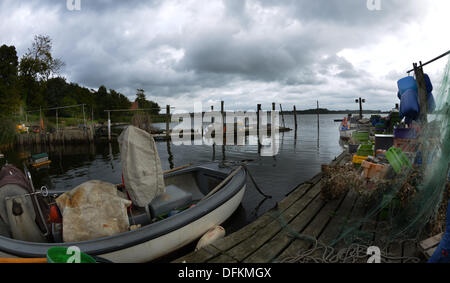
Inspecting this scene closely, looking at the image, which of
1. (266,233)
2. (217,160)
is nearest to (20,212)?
(266,233)

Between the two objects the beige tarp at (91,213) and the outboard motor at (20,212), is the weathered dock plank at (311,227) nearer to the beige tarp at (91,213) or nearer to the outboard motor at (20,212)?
the beige tarp at (91,213)

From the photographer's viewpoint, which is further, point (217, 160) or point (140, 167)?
point (217, 160)

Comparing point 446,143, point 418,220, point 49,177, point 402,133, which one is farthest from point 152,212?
point 49,177

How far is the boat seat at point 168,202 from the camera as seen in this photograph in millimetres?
4820

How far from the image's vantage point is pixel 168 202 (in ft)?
16.5

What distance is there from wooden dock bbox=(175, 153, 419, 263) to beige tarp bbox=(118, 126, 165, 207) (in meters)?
1.67

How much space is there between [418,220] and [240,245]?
282 centimetres

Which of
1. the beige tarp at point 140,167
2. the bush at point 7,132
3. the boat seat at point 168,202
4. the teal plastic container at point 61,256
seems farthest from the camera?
the bush at point 7,132

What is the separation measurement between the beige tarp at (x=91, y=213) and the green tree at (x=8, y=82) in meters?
30.7

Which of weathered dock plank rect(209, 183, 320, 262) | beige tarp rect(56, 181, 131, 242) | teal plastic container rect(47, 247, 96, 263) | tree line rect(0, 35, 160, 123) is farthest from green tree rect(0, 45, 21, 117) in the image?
weathered dock plank rect(209, 183, 320, 262)

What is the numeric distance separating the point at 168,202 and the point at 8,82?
131 ft

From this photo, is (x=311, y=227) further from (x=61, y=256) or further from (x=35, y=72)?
(x=35, y=72)

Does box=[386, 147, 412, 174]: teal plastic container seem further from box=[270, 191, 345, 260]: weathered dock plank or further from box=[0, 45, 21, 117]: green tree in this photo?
box=[0, 45, 21, 117]: green tree

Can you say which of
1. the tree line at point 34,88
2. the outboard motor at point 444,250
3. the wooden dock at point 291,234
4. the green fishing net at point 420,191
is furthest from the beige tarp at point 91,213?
the tree line at point 34,88
